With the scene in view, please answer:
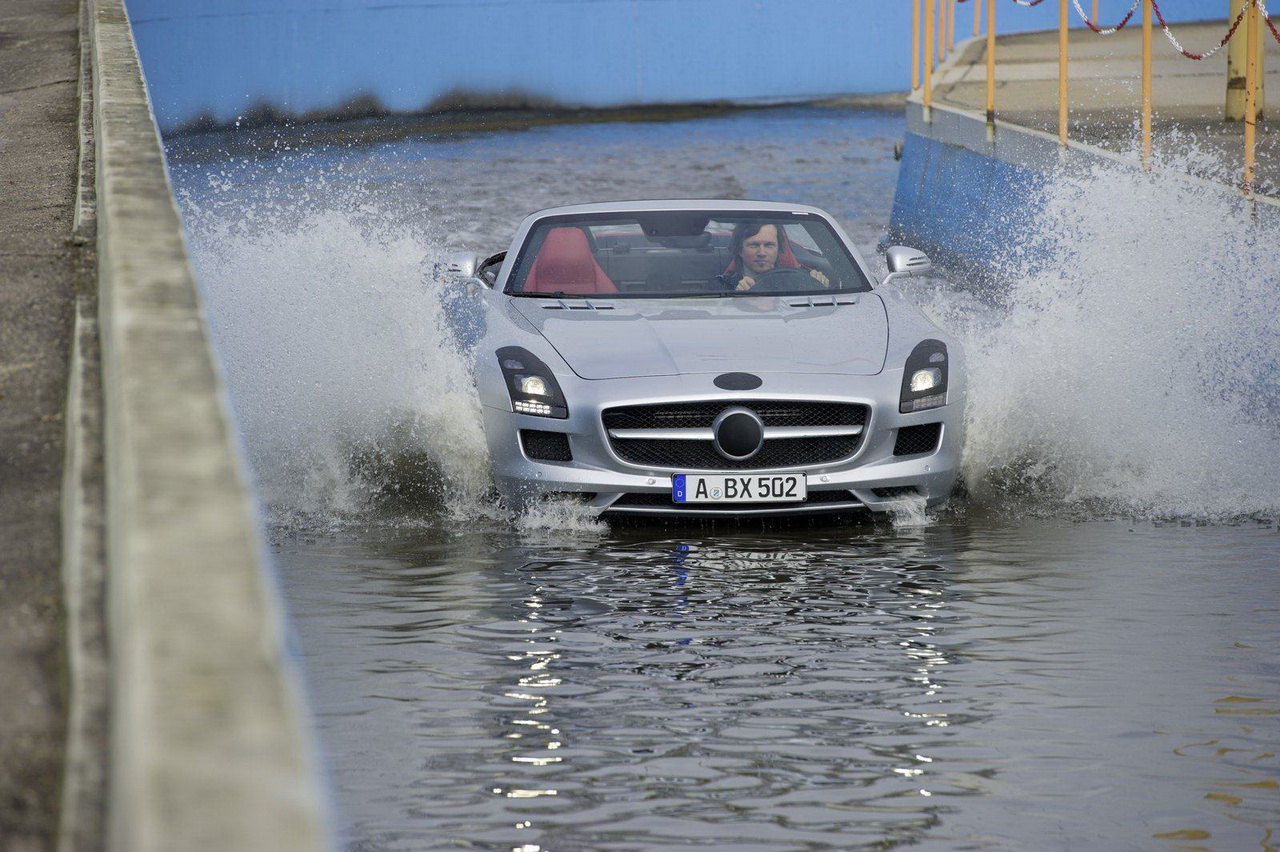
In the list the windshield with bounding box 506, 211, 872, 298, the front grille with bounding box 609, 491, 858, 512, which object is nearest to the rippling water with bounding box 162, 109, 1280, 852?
the front grille with bounding box 609, 491, 858, 512

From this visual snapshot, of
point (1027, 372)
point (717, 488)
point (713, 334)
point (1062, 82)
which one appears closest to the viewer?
point (717, 488)

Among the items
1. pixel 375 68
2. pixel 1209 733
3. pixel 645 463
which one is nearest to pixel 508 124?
pixel 375 68

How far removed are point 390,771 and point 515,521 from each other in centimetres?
329

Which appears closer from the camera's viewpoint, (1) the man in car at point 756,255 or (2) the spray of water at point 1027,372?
(2) the spray of water at point 1027,372

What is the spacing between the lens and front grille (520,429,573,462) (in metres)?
7.28

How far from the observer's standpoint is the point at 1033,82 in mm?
22375

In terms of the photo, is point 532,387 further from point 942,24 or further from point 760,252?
point 942,24

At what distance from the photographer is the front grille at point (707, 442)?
23.6 feet

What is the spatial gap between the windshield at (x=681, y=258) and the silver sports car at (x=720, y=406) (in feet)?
1.25

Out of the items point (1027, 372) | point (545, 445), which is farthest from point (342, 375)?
point (1027, 372)

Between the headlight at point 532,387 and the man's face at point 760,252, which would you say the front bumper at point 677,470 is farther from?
the man's face at point 760,252

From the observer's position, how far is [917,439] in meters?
7.47

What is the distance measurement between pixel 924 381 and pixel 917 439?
0.24 meters

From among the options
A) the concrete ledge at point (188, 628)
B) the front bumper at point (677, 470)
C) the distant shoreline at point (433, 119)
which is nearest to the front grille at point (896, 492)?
the front bumper at point (677, 470)
